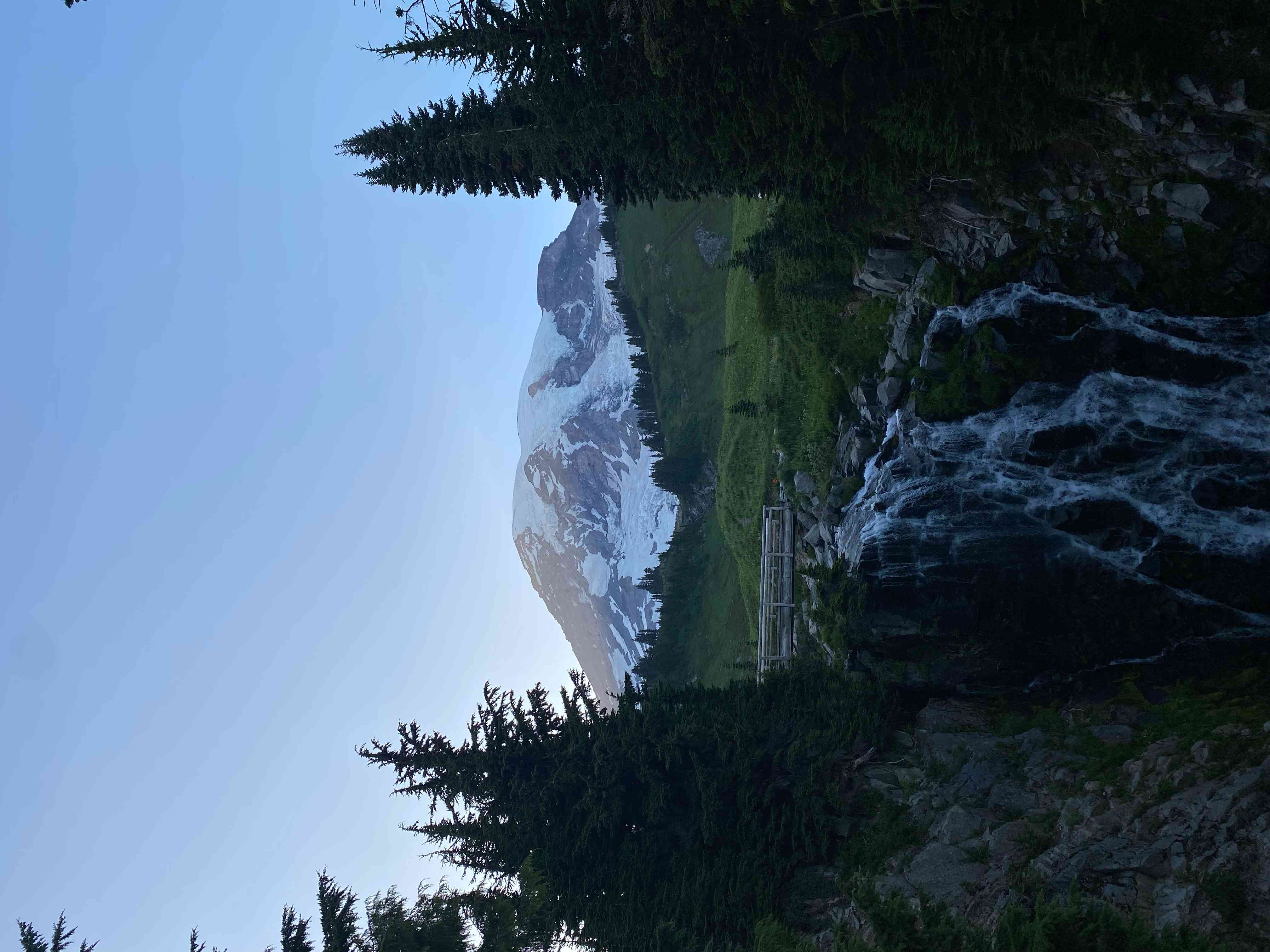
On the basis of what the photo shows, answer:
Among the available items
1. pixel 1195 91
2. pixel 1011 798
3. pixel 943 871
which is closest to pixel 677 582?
pixel 1011 798

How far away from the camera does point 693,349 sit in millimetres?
73438

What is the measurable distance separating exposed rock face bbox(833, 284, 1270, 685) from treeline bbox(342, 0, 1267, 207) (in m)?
4.51

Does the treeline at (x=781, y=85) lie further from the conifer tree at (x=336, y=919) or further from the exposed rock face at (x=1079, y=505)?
the conifer tree at (x=336, y=919)

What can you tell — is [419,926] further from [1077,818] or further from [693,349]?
[693,349]

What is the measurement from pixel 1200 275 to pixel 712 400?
5096 cm

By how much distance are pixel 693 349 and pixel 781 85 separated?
5650 centimetres

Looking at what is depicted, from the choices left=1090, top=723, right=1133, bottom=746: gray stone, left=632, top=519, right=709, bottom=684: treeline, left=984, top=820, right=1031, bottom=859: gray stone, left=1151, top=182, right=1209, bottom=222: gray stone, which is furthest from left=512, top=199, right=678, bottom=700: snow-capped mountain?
left=1151, top=182, right=1209, bottom=222: gray stone

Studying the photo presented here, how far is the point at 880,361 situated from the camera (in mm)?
23562

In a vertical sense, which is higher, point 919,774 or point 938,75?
point 938,75

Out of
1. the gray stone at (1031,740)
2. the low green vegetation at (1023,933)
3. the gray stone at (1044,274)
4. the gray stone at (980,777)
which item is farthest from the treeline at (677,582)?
the low green vegetation at (1023,933)

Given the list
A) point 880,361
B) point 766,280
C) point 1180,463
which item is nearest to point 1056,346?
point 1180,463

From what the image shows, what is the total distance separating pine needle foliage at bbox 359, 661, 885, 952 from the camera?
1914cm

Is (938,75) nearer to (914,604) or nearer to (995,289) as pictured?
(995,289)

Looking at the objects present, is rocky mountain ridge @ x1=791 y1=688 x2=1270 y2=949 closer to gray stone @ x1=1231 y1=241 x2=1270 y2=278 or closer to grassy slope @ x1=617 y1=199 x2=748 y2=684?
gray stone @ x1=1231 y1=241 x2=1270 y2=278
